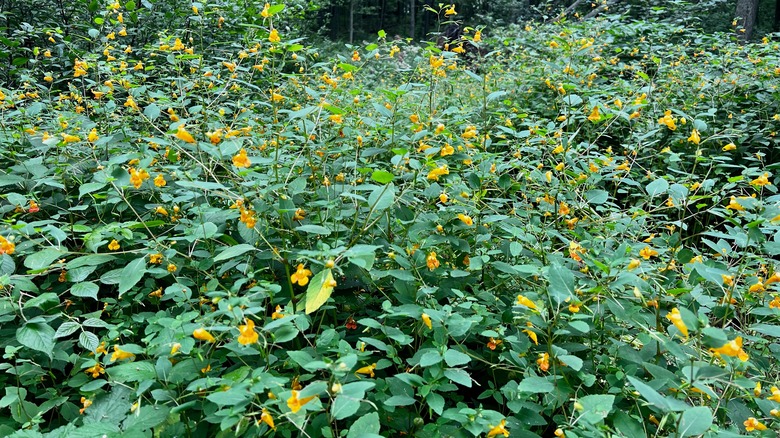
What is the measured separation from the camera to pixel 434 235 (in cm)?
163

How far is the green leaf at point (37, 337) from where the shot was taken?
133 centimetres

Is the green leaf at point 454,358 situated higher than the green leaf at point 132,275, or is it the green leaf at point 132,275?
the green leaf at point 132,275

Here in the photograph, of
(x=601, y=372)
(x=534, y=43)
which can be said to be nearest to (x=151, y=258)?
(x=601, y=372)

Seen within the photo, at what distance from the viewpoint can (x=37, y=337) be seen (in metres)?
1.36

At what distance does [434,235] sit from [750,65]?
14.7ft

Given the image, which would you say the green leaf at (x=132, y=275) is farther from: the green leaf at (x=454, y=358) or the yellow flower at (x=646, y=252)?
the yellow flower at (x=646, y=252)

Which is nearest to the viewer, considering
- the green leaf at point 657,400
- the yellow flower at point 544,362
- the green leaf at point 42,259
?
the green leaf at point 657,400

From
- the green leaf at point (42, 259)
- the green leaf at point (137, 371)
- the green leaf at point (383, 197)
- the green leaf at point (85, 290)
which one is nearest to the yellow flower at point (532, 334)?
the green leaf at point (383, 197)

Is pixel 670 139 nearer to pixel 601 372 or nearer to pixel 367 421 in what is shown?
pixel 601 372

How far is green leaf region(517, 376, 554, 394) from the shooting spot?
118 cm

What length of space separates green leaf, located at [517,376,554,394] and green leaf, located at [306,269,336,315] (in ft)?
1.80

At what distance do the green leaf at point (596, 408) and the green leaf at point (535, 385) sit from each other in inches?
3.5

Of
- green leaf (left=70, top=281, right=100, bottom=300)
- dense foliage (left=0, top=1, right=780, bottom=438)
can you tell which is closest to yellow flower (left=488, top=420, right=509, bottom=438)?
dense foliage (left=0, top=1, right=780, bottom=438)

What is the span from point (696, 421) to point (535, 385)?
1.15 ft
